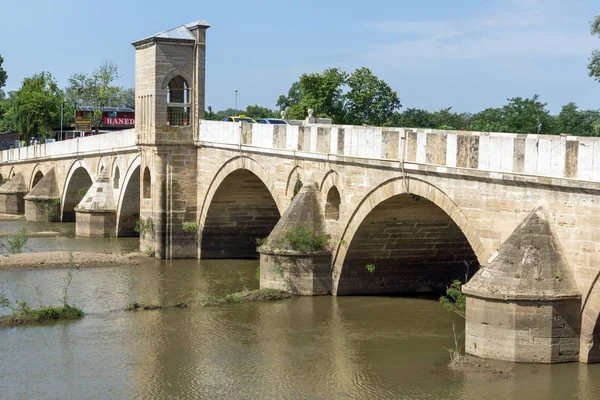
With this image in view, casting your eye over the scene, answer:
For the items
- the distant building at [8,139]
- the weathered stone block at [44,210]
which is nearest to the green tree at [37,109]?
the distant building at [8,139]

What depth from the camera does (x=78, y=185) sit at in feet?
129

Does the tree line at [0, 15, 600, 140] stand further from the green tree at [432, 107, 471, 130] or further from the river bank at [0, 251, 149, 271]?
the river bank at [0, 251, 149, 271]

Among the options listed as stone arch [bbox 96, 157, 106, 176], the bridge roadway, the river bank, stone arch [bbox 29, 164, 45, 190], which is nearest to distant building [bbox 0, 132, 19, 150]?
stone arch [bbox 29, 164, 45, 190]

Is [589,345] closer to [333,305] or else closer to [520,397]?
[520,397]

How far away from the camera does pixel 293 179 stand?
2138cm

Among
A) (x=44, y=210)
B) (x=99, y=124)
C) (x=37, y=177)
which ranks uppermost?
(x=99, y=124)

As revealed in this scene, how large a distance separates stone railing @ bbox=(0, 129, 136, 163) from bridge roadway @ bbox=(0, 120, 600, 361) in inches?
5.4

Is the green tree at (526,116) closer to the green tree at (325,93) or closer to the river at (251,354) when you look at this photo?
the green tree at (325,93)

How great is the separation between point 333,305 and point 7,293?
21.5 ft

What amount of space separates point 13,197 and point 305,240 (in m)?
28.0

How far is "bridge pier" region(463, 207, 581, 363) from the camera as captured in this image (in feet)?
43.3

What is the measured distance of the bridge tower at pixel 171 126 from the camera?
26.0 m

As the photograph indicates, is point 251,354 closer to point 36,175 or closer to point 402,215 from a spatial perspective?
point 402,215

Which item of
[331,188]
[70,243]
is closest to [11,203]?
[70,243]
